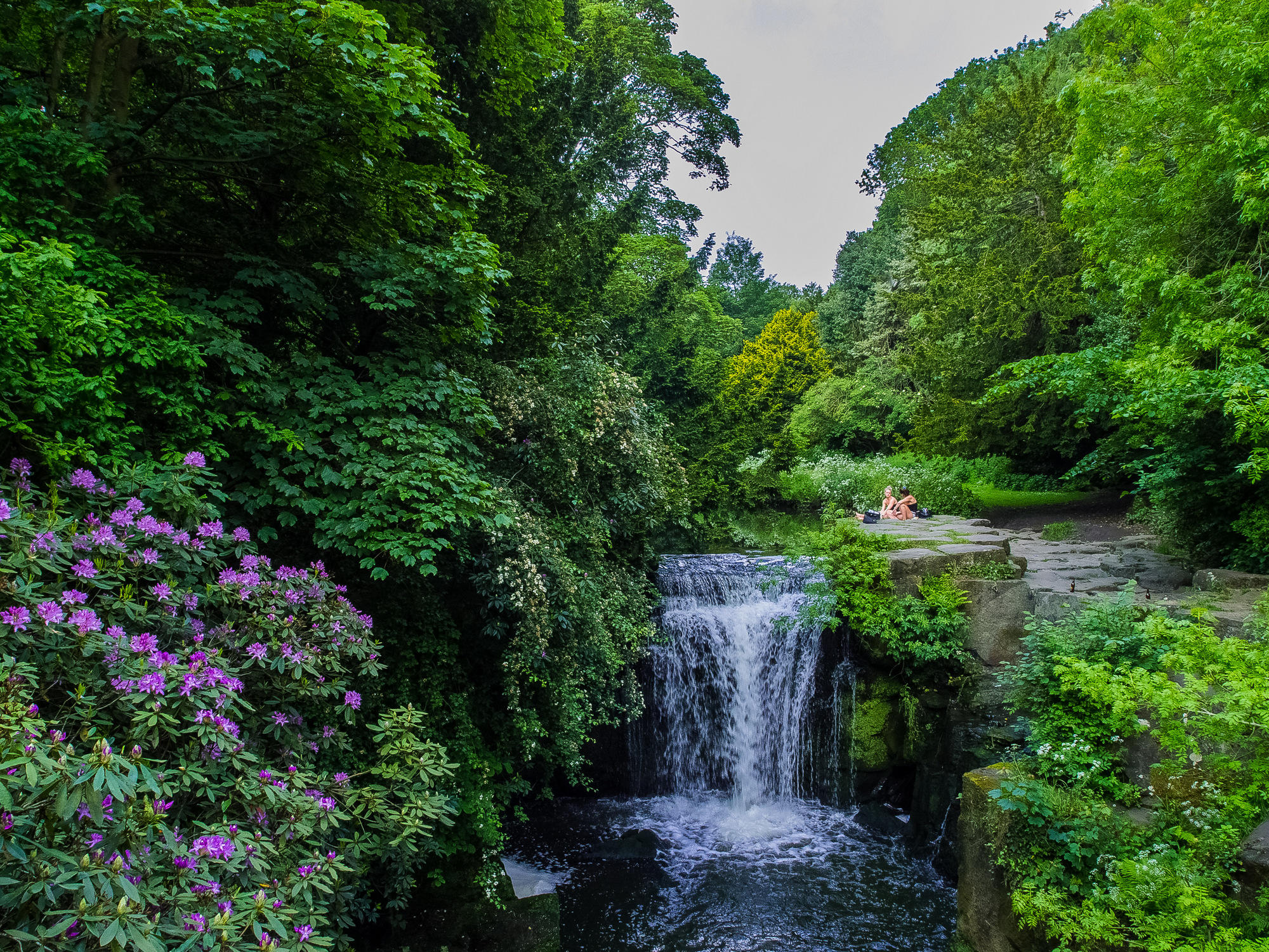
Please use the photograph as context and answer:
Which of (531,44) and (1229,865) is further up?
(531,44)

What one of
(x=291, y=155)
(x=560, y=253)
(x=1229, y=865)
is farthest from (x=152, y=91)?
(x=1229, y=865)

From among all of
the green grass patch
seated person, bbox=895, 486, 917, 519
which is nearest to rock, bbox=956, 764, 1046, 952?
seated person, bbox=895, 486, 917, 519

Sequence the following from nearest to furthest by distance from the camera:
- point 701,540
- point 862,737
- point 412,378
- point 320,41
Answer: point 320,41
point 412,378
point 862,737
point 701,540

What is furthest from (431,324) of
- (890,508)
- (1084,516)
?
(1084,516)

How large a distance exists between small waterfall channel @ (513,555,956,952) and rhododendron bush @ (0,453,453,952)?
296cm

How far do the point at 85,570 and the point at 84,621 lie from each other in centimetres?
35

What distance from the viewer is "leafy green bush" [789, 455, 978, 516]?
16641mm

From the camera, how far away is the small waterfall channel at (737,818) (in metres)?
5.98

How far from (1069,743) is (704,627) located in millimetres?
4737

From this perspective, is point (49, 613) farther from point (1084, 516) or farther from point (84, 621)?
point (1084, 516)

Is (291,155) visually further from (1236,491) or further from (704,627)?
(1236,491)

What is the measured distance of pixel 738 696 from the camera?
8898 mm

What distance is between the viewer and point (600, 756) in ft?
28.4

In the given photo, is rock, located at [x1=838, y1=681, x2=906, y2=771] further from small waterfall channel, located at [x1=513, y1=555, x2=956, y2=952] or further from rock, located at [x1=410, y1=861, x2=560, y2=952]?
rock, located at [x1=410, y1=861, x2=560, y2=952]
